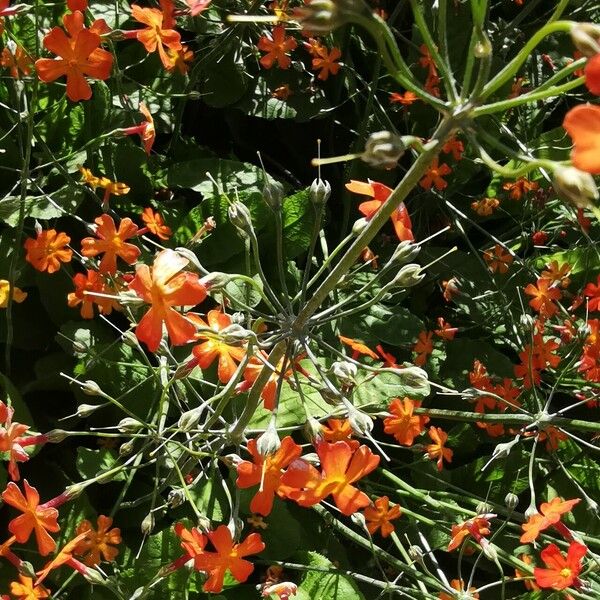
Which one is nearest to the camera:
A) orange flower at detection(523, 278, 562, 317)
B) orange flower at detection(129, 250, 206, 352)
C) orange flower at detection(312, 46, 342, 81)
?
orange flower at detection(129, 250, 206, 352)

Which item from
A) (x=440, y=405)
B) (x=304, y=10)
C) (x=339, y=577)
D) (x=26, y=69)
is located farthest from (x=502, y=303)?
(x=304, y=10)

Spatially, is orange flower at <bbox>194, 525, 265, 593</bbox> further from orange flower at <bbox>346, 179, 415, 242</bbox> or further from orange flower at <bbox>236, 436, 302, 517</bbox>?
orange flower at <bbox>346, 179, 415, 242</bbox>

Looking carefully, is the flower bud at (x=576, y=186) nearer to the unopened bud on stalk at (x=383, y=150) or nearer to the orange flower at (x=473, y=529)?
the unopened bud on stalk at (x=383, y=150)

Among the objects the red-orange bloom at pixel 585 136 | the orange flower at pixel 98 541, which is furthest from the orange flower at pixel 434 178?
the red-orange bloom at pixel 585 136

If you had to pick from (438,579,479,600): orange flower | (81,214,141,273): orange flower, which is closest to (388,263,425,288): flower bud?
(81,214,141,273): orange flower

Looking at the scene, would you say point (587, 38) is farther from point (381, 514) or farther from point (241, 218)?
point (381, 514)

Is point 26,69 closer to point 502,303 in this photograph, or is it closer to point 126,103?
point 126,103
